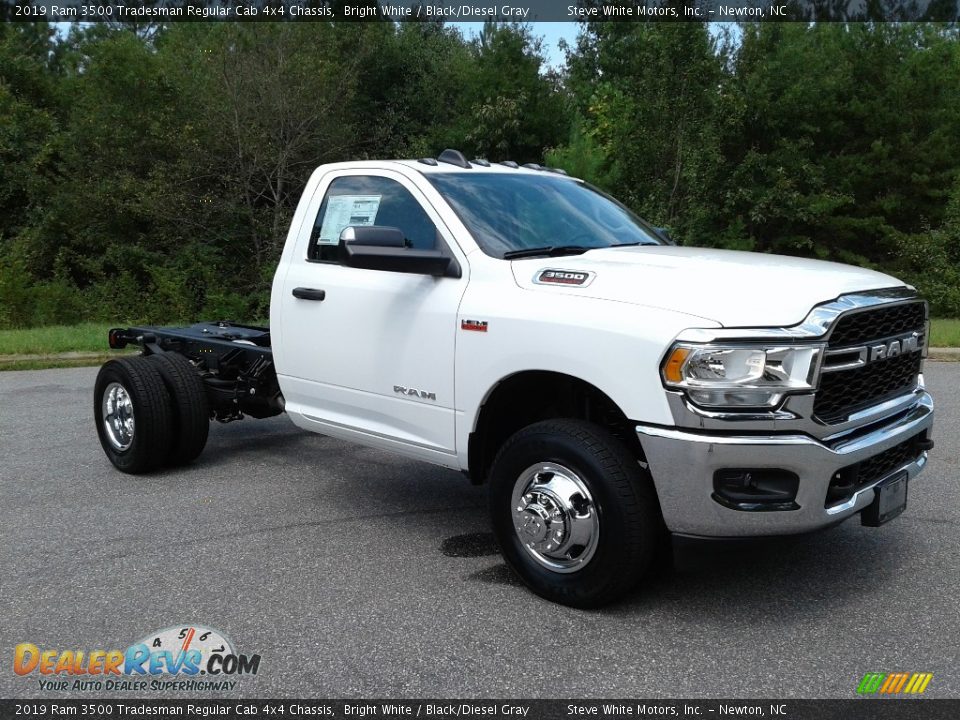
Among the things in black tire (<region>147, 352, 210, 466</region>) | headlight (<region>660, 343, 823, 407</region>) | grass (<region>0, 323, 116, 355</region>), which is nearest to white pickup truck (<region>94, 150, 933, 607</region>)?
headlight (<region>660, 343, 823, 407</region>)

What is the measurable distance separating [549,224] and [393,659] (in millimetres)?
2480

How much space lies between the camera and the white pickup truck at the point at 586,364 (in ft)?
12.3

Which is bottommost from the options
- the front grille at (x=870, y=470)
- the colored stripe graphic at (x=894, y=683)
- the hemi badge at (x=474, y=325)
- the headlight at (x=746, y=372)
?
the colored stripe graphic at (x=894, y=683)

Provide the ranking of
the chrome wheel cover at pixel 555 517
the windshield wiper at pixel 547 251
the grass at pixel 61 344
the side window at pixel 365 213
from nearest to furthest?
the chrome wheel cover at pixel 555 517, the windshield wiper at pixel 547 251, the side window at pixel 365 213, the grass at pixel 61 344

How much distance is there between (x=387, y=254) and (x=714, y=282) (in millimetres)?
1542

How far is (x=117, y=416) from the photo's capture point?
22.0 feet

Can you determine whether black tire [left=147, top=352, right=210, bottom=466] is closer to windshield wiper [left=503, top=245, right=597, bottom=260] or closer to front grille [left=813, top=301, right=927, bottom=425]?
windshield wiper [left=503, top=245, right=597, bottom=260]

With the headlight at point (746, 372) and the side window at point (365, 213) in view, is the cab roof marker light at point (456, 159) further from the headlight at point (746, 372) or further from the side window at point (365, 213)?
the headlight at point (746, 372)

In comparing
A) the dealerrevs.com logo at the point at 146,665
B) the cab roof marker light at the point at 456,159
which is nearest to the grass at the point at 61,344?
the cab roof marker light at the point at 456,159

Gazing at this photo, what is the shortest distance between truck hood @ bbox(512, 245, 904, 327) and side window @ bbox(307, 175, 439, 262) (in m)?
0.72

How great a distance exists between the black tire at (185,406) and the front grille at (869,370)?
14.0 feet

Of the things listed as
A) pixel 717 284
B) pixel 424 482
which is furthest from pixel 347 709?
pixel 424 482

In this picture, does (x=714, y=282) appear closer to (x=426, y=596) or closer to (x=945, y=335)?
(x=426, y=596)

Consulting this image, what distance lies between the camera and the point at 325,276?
212 inches
